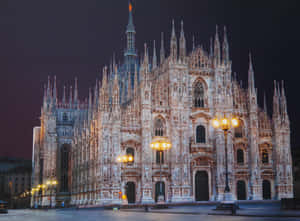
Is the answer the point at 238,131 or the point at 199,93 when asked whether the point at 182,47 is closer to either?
the point at 199,93

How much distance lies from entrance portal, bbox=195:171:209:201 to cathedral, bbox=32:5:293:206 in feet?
0.44

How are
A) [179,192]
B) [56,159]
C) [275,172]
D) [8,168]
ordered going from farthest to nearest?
1. [8,168]
2. [56,159]
3. [275,172]
4. [179,192]

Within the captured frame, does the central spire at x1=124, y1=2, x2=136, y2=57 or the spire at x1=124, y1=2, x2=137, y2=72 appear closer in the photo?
the spire at x1=124, y1=2, x2=137, y2=72

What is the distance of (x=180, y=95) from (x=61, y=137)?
34.9m

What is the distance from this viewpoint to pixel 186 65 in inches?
2445

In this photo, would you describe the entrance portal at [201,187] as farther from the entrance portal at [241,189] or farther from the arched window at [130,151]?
the arched window at [130,151]

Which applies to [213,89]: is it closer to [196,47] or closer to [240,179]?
[196,47]

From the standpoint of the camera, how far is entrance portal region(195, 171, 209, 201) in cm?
6106

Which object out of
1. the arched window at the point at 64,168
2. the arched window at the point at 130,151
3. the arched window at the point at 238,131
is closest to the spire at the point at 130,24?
the arched window at the point at 64,168

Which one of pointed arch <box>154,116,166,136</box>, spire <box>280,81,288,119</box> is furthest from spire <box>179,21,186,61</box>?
spire <box>280,81,288,119</box>

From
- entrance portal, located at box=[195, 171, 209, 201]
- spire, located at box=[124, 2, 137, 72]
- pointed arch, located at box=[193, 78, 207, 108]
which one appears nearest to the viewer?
entrance portal, located at box=[195, 171, 209, 201]

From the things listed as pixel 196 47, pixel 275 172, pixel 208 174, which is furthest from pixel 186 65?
Result: pixel 275 172

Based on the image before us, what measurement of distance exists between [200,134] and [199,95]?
546cm

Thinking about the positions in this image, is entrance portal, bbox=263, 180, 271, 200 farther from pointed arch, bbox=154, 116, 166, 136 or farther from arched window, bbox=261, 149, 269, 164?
pointed arch, bbox=154, 116, 166, 136
